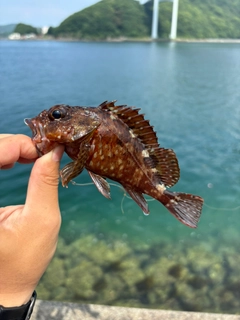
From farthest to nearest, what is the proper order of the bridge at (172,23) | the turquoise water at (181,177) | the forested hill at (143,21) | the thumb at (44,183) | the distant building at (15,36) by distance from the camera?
the distant building at (15,36) → the bridge at (172,23) → the forested hill at (143,21) → the turquoise water at (181,177) → the thumb at (44,183)

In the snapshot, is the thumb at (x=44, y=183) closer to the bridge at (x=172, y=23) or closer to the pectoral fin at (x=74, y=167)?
the pectoral fin at (x=74, y=167)

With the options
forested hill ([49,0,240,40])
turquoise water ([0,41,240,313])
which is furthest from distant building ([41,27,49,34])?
turquoise water ([0,41,240,313])

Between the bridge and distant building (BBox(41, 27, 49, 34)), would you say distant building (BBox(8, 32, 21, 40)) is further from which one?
the bridge

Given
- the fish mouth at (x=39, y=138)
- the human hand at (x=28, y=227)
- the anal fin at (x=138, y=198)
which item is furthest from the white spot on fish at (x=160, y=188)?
the fish mouth at (x=39, y=138)

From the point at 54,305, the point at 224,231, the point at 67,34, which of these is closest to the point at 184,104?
the point at 224,231

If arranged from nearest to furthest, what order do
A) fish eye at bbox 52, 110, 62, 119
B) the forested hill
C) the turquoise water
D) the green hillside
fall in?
fish eye at bbox 52, 110, 62, 119, the turquoise water, the green hillside, the forested hill

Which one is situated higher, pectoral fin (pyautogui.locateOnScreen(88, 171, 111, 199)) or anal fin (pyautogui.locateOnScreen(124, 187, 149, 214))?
pectoral fin (pyautogui.locateOnScreen(88, 171, 111, 199))

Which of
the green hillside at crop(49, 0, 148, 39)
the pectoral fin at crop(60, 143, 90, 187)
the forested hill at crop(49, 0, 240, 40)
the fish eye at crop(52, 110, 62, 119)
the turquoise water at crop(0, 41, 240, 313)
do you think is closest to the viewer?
the pectoral fin at crop(60, 143, 90, 187)

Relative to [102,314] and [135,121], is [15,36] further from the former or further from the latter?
[135,121]
